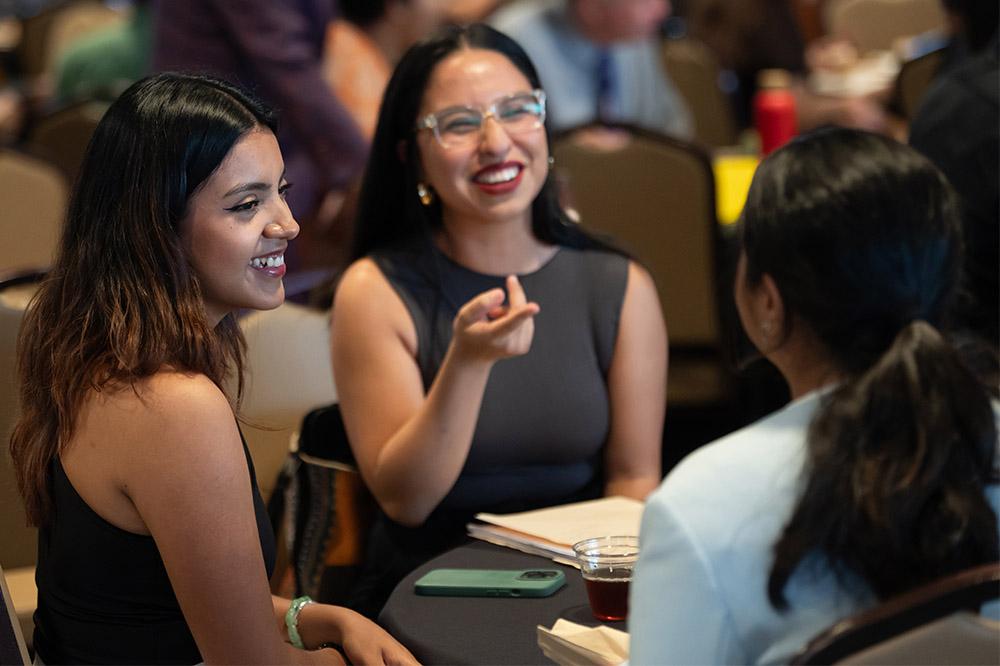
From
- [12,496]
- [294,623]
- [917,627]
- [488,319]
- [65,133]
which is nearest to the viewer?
[917,627]

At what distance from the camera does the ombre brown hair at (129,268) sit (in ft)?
5.25

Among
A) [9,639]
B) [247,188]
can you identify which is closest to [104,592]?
[9,639]

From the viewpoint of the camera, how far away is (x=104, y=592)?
1619 mm

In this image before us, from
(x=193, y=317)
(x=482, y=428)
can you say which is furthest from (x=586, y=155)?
(x=193, y=317)

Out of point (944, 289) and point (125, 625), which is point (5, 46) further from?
point (944, 289)

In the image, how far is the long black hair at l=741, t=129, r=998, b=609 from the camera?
1.15 meters

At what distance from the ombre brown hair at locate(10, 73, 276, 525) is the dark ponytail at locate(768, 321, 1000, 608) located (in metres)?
0.77

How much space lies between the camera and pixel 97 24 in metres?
7.54

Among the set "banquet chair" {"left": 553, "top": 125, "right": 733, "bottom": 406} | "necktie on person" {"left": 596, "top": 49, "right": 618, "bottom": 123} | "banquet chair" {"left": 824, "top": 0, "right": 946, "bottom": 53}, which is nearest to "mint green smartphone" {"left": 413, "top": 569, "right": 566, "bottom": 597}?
"banquet chair" {"left": 553, "top": 125, "right": 733, "bottom": 406}

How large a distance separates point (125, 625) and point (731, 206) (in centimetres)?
257

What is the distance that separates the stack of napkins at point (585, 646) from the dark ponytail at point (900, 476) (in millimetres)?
330

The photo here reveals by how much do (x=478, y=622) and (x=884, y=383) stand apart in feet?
2.20

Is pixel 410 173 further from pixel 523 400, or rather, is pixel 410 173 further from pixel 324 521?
pixel 324 521

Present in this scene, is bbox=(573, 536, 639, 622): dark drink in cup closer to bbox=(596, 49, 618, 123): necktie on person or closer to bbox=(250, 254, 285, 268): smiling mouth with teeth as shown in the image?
bbox=(250, 254, 285, 268): smiling mouth with teeth
